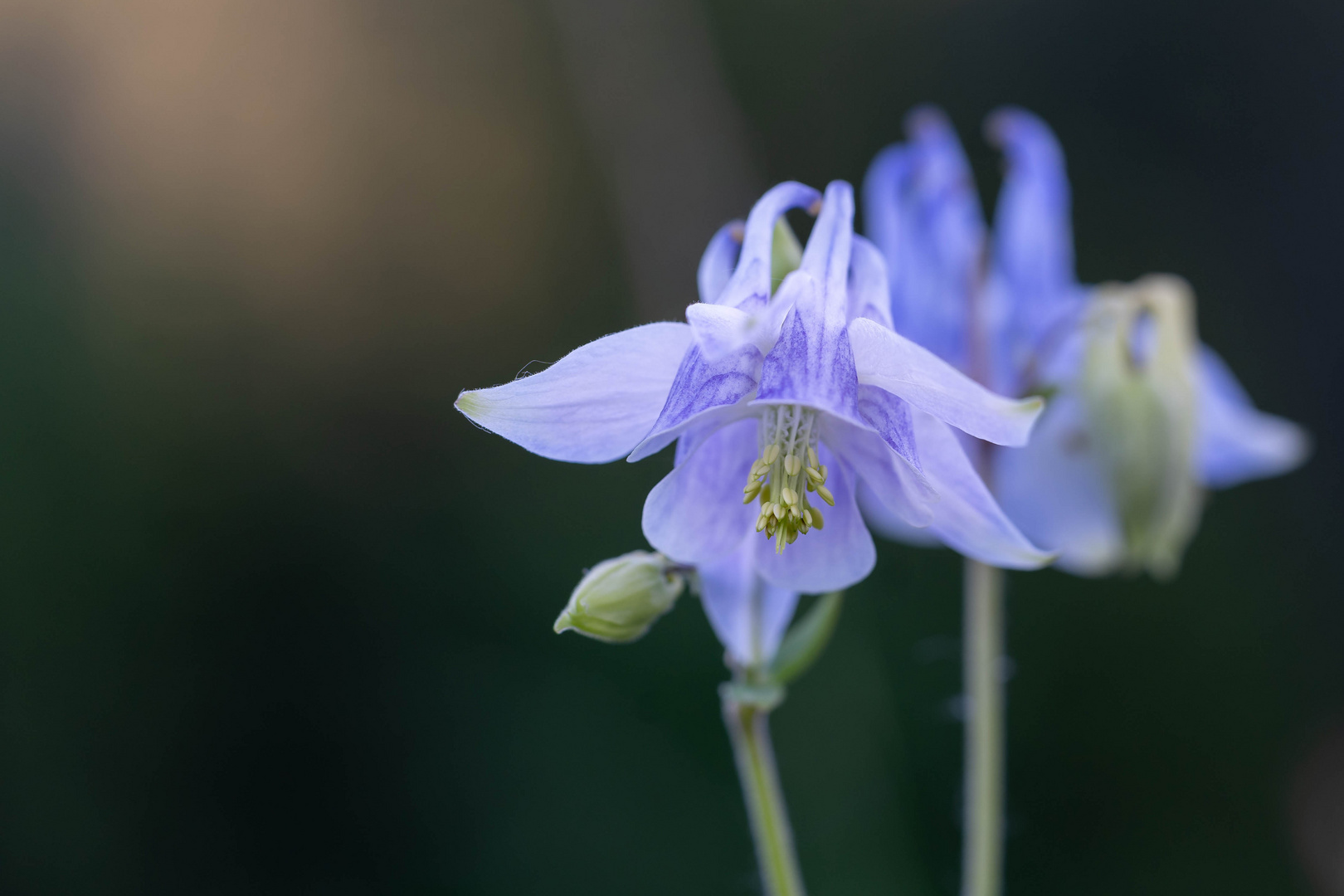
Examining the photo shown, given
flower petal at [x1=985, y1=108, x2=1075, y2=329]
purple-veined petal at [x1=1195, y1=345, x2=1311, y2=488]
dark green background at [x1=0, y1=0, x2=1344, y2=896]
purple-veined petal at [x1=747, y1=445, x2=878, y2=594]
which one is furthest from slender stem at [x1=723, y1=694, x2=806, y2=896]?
dark green background at [x1=0, y1=0, x2=1344, y2=896]

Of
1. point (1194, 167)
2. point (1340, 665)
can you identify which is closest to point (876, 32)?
point (1194, 167)

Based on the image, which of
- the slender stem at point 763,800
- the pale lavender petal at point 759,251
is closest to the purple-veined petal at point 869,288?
the pale lavender petal at point 759,251

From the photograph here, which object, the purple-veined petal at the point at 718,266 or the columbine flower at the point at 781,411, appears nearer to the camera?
the columbine flower at the point at 781,411

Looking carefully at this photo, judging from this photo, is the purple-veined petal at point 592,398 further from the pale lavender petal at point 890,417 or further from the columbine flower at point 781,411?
the pale lavender petal at point 890,417

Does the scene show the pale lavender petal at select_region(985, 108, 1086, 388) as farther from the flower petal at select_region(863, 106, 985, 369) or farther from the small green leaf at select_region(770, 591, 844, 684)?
the small green leaf at select_region(770, 591, 844, 684)

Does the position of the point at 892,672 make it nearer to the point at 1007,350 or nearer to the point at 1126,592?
the point at 1126,592

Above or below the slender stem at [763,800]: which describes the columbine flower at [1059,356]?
above

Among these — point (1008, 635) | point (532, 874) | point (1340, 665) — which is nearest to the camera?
point (532, 874)
